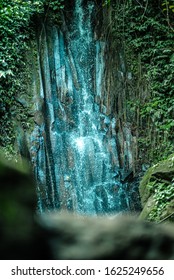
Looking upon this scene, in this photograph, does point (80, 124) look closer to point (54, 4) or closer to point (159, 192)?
Answer: point (54, 4)

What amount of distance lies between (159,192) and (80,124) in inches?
201

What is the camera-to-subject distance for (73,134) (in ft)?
37.1

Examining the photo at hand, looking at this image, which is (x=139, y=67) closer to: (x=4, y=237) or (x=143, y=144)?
(x=143, y=144)

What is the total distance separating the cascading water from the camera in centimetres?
1055

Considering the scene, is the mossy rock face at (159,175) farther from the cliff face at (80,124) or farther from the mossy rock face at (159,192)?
the cliff face at (80,124)

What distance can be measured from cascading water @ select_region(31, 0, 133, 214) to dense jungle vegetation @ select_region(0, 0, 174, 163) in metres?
0.78

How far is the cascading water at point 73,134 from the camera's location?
10.6m

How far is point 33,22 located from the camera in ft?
37.8

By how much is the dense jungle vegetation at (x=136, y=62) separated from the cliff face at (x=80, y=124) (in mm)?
376

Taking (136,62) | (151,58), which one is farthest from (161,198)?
(136,62)

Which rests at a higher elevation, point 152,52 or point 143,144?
point 152,52

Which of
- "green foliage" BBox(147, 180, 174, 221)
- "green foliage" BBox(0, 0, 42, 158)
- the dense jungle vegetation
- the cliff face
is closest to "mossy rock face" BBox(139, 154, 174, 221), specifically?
"green foliage" BBox(147, 180, 174, 221)

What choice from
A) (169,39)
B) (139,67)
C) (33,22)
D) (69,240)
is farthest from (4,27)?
(69,240)

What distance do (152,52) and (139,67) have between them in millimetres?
635
